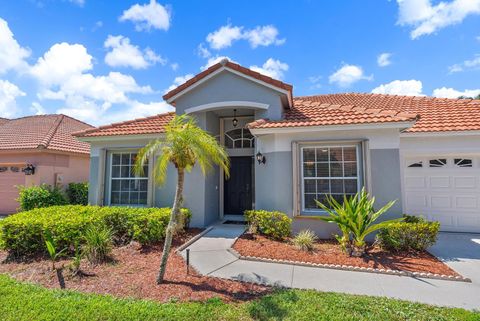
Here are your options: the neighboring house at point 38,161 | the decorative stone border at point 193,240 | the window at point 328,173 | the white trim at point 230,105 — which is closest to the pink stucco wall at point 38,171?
the neighboring house at point 38,161

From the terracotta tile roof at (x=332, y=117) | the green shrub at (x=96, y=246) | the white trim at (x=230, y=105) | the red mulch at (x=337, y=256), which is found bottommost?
the red mulch at (x=337, y=256)

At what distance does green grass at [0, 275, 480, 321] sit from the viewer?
3906 mm

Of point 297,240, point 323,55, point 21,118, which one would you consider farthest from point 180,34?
point 21,118

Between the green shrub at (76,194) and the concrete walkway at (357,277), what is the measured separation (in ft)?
34.8

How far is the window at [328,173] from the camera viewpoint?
8.42 m

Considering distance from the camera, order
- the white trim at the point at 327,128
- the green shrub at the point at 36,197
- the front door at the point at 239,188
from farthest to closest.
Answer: the green shrub at the point at 36,197
the front door at the point at 239,188
the white trim at the point at 327,128

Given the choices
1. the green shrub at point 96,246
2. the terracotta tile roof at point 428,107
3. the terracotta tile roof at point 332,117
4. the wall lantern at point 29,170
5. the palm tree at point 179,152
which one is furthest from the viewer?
the wall lantern at point 29,170

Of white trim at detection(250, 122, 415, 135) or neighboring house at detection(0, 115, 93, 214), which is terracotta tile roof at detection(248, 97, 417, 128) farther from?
neighboring house at detection(0, 115, 93, 214)

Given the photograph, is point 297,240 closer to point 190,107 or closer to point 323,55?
point 190,107

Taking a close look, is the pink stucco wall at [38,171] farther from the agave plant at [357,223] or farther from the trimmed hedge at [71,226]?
the agave plant at [357,223]

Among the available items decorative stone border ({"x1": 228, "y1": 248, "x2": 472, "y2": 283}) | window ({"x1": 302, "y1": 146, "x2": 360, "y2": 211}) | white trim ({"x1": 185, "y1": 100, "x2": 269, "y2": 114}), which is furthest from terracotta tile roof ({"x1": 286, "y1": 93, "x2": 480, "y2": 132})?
decorative stone border ({"x1": 228, "y1": 248, "x2": 472, "y2": 283})

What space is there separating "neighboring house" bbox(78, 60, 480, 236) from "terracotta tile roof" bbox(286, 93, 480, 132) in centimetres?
6

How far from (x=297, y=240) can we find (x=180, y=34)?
11.0 meters

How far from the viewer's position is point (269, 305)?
4.24 meters
